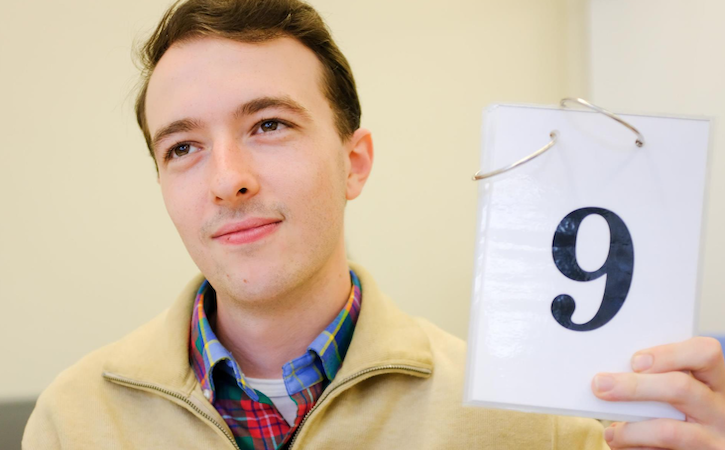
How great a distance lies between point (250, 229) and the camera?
1027 millimetres

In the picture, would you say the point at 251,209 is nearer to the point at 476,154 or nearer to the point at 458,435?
the point at 458,435

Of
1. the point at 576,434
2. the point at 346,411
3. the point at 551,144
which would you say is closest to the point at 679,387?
the point at 551,144

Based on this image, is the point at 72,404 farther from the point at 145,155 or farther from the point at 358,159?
the point at 145,155

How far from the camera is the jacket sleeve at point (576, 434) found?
105cm

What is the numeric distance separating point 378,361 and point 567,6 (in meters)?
1.55

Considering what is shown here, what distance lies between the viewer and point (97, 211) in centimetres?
174

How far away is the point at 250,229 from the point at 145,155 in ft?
3.01

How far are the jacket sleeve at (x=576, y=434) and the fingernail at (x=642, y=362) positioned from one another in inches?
17.3

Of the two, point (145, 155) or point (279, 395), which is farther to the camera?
point (145, 155)

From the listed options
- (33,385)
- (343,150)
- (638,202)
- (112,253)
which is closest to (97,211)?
(112,253)

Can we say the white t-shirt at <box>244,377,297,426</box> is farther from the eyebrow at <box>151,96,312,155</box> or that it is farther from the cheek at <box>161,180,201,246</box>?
the eyebrow at <box>151,96,312,155</box>

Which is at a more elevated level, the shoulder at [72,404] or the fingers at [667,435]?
the fingers at [667,435]

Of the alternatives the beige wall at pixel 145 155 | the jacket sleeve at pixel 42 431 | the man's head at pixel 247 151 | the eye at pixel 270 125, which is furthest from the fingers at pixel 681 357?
the beige wall at pixel 145 155

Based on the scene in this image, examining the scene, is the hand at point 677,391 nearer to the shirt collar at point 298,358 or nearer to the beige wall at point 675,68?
the shirt collar at point 298,358
